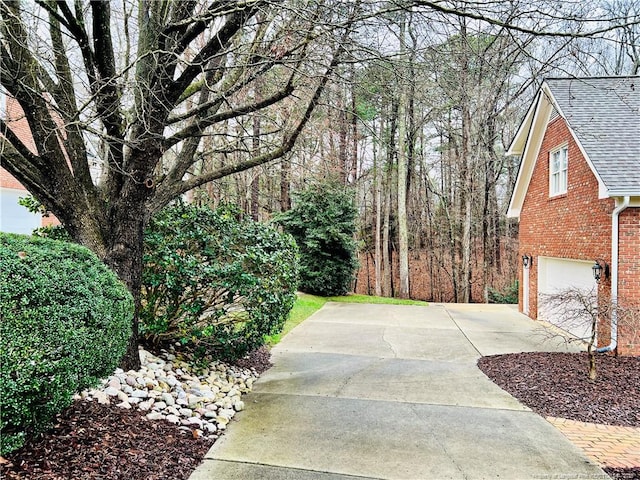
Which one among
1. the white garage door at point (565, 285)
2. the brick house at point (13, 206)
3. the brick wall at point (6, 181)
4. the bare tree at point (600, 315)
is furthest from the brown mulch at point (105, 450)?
the brick wall at point (6, 181)

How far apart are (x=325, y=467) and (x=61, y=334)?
219cm

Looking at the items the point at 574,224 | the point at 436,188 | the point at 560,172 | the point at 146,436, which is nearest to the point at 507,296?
the point at 436,188

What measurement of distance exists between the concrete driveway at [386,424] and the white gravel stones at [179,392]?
22cm

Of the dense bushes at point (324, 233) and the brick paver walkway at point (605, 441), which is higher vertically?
the dense bushes at point (324, 233)

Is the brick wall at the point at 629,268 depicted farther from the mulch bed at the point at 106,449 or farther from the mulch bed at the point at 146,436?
the mulch bed at the point at 106,449

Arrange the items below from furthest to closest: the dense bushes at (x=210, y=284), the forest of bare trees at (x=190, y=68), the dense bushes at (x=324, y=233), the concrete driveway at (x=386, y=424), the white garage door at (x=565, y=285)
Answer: the dense bushes at (x=324, y=233)
the white garage door at (x=565, y=285)
the dense bushes at (x=210, y=284)
the forest of bare trees at (x=190, y=68)
the concrete driveway at (x=386, y=424)

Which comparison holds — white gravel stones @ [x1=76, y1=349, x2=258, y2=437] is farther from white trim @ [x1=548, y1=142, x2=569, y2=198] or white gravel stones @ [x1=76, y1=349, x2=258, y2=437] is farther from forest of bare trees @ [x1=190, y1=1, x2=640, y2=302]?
forest of bare trees @ [x1=190, y1=1, x2=640, y2=302]

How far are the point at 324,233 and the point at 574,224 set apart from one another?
7.84m

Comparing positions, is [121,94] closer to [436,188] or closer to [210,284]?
[210,284]

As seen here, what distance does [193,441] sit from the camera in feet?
11.8

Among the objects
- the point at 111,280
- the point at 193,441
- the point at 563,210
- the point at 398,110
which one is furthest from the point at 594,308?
the point at 398,110

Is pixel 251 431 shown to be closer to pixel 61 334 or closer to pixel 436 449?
pixel 436 449

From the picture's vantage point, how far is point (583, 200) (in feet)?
27.6

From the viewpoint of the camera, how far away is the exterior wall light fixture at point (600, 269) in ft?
24.4
